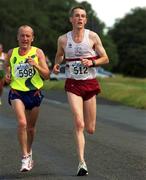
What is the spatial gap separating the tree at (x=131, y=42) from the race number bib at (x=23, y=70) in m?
105

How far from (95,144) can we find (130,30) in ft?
357

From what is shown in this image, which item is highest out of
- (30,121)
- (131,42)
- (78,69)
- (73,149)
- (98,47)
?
(98,47)

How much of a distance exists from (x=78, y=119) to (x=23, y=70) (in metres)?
0.91

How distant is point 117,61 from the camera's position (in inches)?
4365

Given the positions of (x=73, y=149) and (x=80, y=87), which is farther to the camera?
(x=73, y=149)

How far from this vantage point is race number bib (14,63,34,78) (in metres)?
8.53

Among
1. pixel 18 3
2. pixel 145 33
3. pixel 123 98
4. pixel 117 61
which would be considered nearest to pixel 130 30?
pixel 145 33

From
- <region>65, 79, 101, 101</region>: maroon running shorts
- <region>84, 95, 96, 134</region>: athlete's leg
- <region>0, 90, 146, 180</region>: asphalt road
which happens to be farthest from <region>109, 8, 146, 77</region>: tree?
<region>65, 79, 101, 101</region>: maroon running shorts

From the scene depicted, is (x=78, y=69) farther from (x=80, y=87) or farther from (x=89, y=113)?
(x=89, y=113)

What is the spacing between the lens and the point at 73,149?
10.7 meters

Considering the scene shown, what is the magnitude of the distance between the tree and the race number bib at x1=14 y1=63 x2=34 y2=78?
344 feet

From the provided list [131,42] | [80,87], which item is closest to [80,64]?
[80,87]

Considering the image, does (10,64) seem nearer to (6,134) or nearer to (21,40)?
(21,40)

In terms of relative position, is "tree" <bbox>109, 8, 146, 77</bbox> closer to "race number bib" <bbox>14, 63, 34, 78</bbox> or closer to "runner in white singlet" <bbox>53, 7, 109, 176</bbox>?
"runner in white singlet" <bbox>53, 7, 109, 176</bbox>
